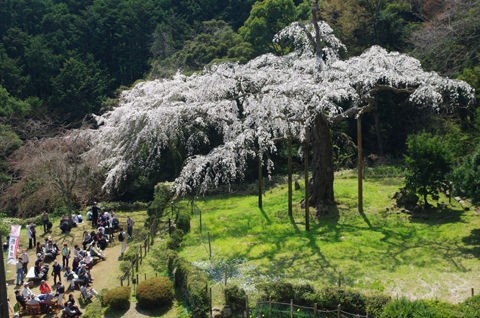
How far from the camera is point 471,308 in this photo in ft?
41.4

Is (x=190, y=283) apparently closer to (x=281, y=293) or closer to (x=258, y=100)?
(x=281, y=293)

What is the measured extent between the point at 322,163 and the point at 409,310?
12.9m

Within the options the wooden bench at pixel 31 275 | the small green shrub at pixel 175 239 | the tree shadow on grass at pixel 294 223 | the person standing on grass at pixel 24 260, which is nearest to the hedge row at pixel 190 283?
the small green shrub at pixel 175 239

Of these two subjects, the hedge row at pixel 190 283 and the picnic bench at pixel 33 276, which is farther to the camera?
the picnic bench at pixel 33 276

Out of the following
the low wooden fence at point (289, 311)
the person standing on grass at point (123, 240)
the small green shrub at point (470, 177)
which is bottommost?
the low wooden fence at point (289, 311)

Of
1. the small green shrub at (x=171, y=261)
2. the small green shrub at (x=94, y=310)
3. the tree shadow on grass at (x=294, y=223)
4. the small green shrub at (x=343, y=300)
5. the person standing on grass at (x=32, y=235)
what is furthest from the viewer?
the person standing on grass at (x=32, y=235)

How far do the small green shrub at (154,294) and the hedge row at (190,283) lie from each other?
64 centimetres

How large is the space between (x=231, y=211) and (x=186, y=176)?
20.2 feet

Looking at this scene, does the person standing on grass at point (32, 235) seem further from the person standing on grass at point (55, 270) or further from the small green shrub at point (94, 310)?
the small green shrub at point (94, 310)

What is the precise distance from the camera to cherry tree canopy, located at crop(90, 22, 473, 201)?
22984mm

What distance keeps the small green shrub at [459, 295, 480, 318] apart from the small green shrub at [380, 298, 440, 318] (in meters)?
0.75

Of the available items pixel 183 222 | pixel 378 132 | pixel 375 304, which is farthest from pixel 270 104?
pixel 378 132

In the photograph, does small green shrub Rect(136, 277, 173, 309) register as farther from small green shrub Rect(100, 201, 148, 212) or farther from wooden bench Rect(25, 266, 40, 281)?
small green shrub Rect(100, 201, 148, 212)

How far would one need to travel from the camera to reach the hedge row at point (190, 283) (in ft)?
54.9
